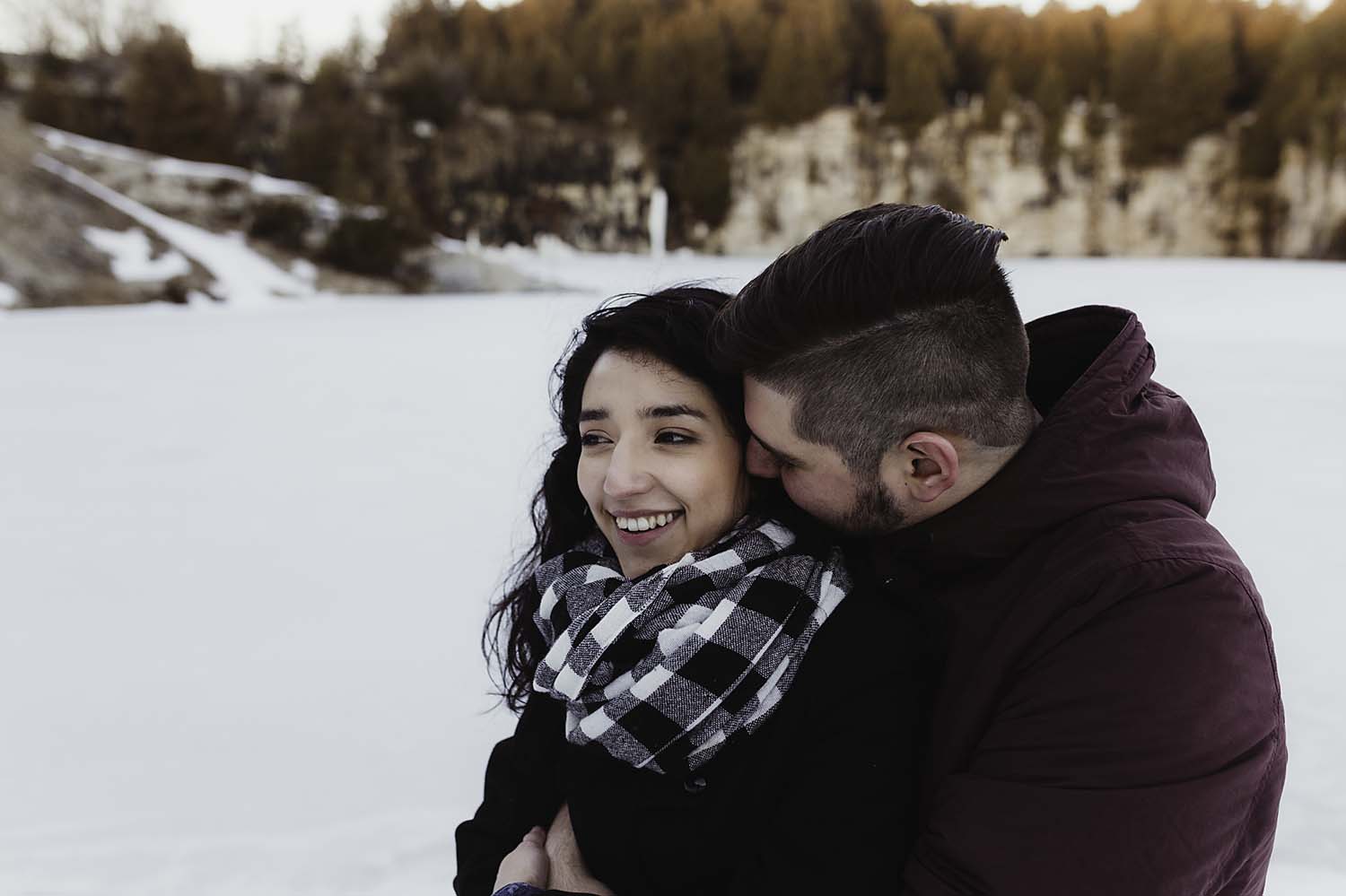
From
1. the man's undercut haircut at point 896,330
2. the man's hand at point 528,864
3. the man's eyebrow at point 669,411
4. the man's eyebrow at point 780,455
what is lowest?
the man's hand at point 528,864

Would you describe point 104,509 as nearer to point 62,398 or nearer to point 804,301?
point 62,398

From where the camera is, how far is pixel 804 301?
1165mm

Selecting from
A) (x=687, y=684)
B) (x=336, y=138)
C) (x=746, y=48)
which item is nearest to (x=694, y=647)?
(x=687, y=684)

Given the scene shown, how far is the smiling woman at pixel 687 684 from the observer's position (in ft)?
3.60

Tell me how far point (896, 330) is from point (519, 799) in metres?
0.87

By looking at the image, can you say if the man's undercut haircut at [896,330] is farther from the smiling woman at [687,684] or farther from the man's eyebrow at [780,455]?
the smiling woman at [687,684]

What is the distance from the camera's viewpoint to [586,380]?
1.45 metres

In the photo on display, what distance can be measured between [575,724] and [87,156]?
1957 cm

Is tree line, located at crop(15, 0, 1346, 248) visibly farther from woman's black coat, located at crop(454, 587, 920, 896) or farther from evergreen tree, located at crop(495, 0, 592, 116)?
woman's black coat, located at crop(454, 587, 920, 896)

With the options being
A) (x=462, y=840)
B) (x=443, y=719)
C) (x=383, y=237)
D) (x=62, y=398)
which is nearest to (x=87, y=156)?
(x=383, y=237)

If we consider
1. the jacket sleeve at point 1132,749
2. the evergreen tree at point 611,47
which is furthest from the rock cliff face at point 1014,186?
the jacket sleeve at point 1132,749

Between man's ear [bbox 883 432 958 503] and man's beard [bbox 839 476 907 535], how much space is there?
19mm

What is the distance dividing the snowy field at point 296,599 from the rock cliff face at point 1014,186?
22083 millimetres

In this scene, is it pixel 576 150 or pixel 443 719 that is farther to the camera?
pixel 576 150
